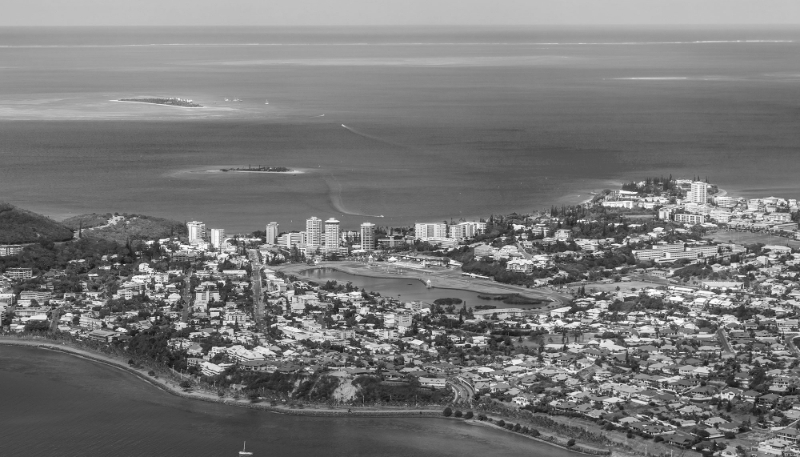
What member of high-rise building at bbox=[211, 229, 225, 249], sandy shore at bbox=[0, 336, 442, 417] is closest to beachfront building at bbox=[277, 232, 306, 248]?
high-rise building at bbox=[211, 229, 225, 249]

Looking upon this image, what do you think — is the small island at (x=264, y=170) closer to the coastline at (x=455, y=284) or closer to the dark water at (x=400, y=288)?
the coastline at (x=455, y=284)

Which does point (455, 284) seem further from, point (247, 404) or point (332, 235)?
point (247, 404)

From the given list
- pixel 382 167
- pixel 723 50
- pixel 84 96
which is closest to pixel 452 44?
pixel 723 50

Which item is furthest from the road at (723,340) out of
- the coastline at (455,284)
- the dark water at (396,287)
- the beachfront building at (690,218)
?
the beachfront building at (690,218)

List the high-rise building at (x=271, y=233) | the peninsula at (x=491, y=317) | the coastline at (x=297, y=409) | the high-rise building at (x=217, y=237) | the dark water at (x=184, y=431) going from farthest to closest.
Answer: the high-rise building at (x=271, y=233) → the high-rise building at (x=217, y=237) → the peninsula at (x=491, y=317) → the coastline at (x=297, y=409) → the dark water at (x=184, y=431)

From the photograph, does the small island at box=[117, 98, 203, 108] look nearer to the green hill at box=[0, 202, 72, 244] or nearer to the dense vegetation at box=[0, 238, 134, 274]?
the green hill at box=[0, 202, 72, 244]

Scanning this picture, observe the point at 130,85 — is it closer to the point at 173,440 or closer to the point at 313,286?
the point at 313,286
